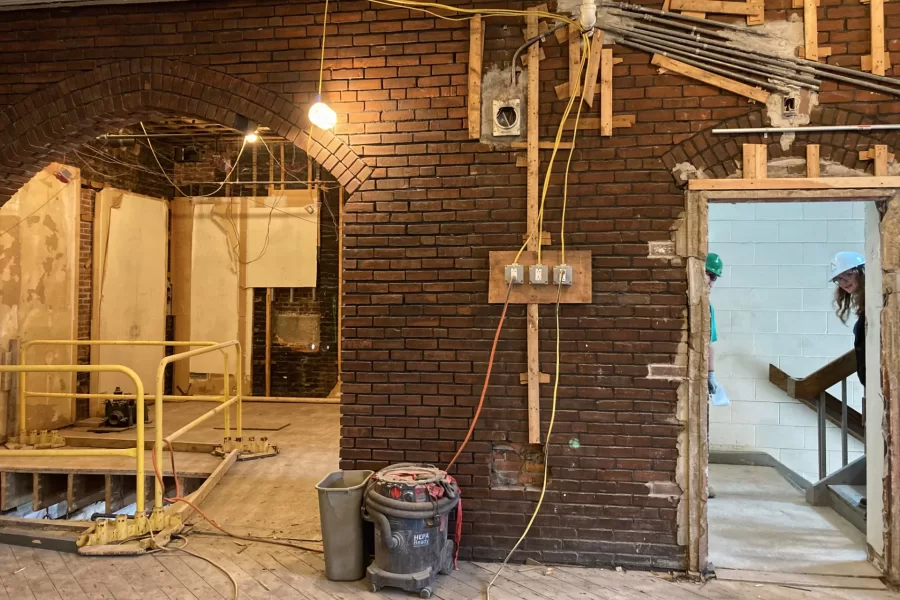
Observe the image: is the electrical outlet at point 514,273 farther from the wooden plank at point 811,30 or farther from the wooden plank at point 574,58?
the wooden plank at point 811,30

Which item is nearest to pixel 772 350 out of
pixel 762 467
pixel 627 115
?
pixel 762 467

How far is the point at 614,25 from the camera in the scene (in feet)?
11.7

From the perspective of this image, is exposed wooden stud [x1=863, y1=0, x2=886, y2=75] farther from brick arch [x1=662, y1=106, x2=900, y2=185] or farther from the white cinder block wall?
the white cinder block wall

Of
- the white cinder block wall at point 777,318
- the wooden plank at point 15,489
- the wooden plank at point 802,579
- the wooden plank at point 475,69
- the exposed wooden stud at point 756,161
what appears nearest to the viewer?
the wooden plank at point 802,579

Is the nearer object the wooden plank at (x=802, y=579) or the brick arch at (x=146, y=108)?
the wooden plank at (x=802, y=579)

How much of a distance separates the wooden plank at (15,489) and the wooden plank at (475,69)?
16.7 ft

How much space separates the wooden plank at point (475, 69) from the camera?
3.68 meters

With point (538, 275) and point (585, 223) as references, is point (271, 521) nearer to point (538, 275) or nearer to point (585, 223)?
point (538, 275)

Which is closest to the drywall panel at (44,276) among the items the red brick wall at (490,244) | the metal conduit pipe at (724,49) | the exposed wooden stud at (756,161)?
the red brick wall at (490,244)

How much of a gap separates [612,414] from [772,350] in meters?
3.05

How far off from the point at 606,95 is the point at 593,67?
19cm

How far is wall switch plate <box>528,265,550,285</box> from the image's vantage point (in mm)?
3535

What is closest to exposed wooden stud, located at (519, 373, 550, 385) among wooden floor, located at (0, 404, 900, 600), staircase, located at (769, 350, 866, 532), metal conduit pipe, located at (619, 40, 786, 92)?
wooden floor, located at (0, 404, 900, 600)

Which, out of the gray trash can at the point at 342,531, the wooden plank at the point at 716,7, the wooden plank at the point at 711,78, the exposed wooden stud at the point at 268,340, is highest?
the wooden plank at the point at 716,7
